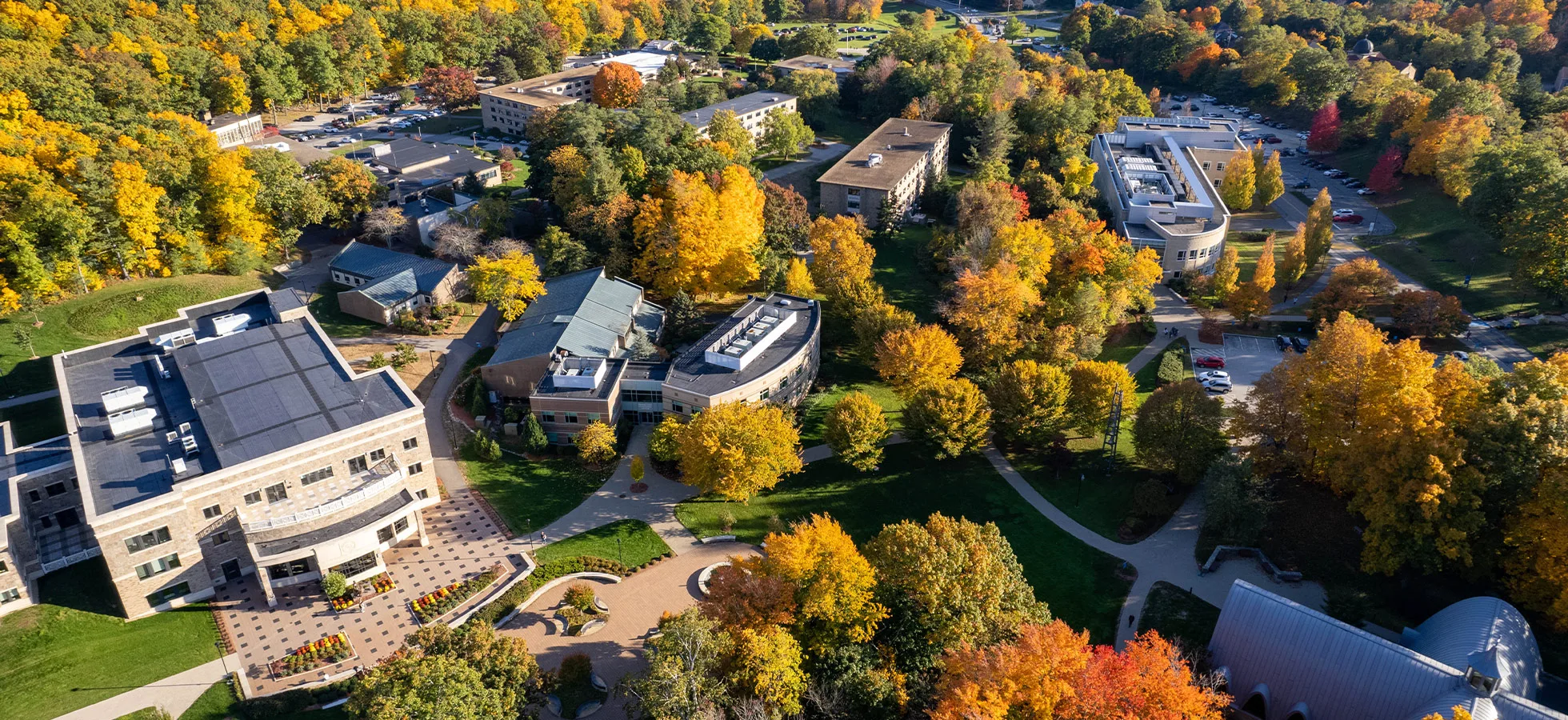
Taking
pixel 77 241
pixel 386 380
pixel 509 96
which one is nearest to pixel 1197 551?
pixel 386 380

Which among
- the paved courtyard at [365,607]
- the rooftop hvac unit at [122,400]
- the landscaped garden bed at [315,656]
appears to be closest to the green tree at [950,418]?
the paved courtyard at [365,607]

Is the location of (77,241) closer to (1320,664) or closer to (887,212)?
(887,212)

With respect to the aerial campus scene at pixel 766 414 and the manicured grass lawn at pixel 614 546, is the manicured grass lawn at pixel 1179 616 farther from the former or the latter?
the manicured grass lawn at pixel 614 546

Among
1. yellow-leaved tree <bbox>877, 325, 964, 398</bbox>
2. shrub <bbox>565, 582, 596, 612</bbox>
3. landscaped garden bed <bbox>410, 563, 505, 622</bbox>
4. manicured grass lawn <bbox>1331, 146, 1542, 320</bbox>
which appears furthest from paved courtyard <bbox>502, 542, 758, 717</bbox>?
manicured grass lawn <bbox>1331, 146, 1542, 320</bbox>

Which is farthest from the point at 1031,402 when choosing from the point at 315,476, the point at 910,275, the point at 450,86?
the point at 450,86

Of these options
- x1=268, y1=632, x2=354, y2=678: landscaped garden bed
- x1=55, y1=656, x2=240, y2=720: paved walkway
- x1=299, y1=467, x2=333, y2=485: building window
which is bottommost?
x1=55, y1=656, x2=240, y2=720: paved walkway

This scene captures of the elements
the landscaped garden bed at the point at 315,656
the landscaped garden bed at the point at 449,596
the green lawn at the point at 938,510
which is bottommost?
the green lawn at the point at 938,510

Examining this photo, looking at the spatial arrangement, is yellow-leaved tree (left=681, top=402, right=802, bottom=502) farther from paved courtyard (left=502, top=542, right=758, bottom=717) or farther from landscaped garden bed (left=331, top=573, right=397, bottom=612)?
landscaped garden bed (left=331, top=573, right=397, bottom=612)
